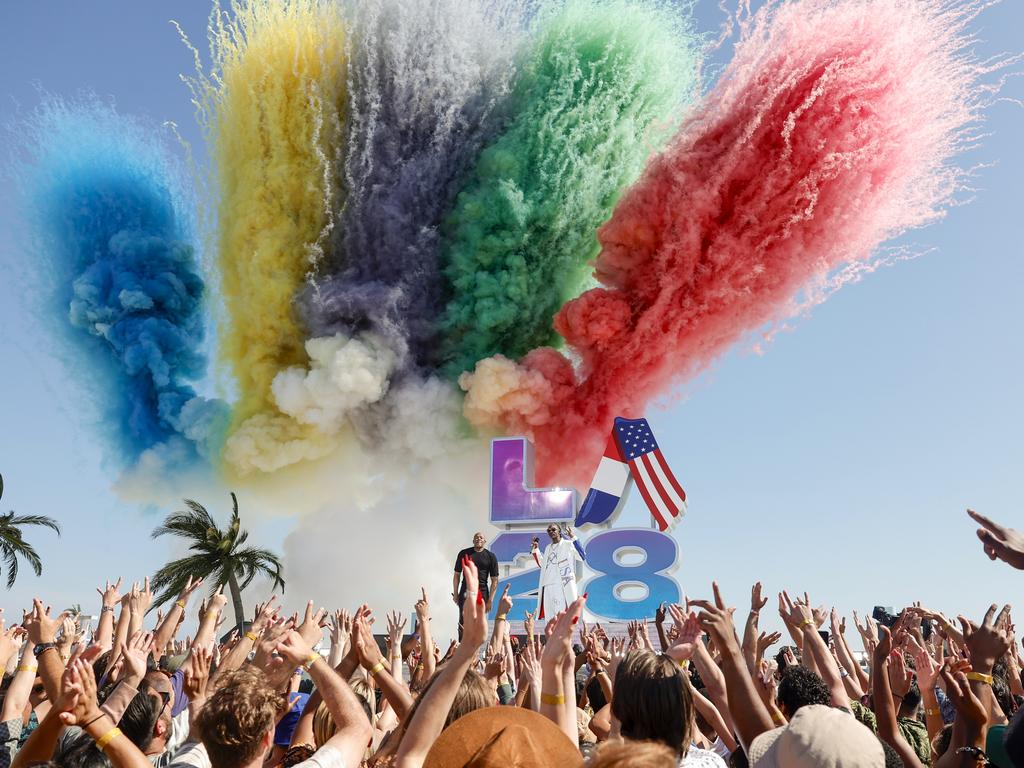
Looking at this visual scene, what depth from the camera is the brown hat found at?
7.45ft

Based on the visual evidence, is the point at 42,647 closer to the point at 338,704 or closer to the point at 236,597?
the point at 338,704

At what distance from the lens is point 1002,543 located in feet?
10.0

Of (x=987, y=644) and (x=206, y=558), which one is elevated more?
(x=206, y=558)

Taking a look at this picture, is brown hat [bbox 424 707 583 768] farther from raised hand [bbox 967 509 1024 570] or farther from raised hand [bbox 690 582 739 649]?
raised hand [bbox 967 509 1024 570]

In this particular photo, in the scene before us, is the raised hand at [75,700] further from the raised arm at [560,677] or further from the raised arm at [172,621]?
the raised arm at [172,621]

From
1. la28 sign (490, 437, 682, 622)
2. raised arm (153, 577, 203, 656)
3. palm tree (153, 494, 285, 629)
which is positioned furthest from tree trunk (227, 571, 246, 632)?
raised arm (153, 577, 203, 656)

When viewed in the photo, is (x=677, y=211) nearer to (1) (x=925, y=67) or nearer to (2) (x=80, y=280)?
(1) (x=925, y=67)

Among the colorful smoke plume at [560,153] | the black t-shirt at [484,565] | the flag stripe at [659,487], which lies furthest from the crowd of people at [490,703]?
the colorful smoke plume at [560,153]

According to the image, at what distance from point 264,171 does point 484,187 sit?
231 inches

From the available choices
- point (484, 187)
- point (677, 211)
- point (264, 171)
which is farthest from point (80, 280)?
point (677, 211)

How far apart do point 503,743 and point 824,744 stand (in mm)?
1021

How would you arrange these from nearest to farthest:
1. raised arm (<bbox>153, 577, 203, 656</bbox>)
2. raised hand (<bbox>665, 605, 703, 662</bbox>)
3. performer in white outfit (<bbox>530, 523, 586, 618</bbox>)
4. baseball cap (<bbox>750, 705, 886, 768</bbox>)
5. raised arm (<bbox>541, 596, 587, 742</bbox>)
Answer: baseball cap (<bbox>750, 705, 886, 768</bbox>) → raised arm (<bbox>541, 596, 587, 742</bbox>) → raised hand (<bbox>665, 605, 703, 662</bbox>) → raised arm (<bbox>153, 577, 203, 656</bbox>) → performer in white outfit (<bbox>530, 523, 586, 618</bbox>)

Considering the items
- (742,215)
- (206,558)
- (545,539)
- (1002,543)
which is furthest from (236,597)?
(1002,543)

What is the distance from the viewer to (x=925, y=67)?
15070mm
